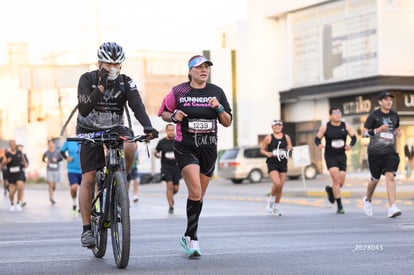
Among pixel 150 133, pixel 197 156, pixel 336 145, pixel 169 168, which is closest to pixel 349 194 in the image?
pixel 169 168

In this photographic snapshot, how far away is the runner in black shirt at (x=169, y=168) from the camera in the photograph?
1845cm

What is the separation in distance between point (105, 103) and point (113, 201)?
955 mm

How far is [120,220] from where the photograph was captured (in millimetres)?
7129

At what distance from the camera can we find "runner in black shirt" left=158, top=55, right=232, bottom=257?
8.41 m

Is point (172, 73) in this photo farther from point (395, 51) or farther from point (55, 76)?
point (395, 51)

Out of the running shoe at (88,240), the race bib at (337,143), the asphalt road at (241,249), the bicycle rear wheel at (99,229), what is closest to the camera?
the asphalt road at (241,249)

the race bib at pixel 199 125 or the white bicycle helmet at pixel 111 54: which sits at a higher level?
the white bicycle helmet at pixel 111 54

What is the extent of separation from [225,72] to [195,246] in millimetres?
38911

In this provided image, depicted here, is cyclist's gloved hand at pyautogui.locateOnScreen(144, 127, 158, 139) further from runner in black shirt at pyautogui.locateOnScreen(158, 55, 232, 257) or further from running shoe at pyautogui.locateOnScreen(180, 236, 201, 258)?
running shoe at pyautogui.locateOnScreen(180, 236, 201, 258)

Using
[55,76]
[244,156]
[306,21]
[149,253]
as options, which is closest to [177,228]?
[149,253]

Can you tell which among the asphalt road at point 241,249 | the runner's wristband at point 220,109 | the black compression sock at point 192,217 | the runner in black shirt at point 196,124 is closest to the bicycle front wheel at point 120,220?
the asphalt road at point 241,249

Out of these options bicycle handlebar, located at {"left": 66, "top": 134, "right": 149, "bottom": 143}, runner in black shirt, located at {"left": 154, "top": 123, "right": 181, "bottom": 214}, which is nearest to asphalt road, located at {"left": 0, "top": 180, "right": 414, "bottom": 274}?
bicycle handlebar, located at {"left": 66, "top": 134, "right": 149, "bottom": 143}

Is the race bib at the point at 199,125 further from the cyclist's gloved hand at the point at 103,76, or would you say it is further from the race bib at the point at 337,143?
the race bib at the point at 337,143

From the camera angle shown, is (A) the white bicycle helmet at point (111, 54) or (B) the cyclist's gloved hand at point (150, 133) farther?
(A) the white bicycle helmet at point (111, 54)
